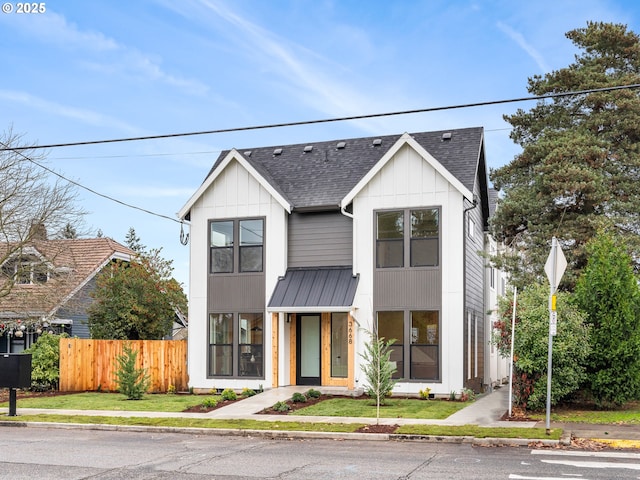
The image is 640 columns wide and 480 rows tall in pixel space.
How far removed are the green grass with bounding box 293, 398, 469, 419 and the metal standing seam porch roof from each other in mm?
2857

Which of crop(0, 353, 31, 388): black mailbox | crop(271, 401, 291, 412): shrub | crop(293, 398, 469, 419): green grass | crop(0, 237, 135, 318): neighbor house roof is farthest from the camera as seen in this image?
crop(0, 237, 135, 318): neighbor house roof

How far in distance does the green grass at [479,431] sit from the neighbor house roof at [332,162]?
354 inches

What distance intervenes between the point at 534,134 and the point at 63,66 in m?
15.7

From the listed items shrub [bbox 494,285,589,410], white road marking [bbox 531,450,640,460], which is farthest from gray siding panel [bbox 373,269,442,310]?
white road marking [bbox 531,450,640,460]

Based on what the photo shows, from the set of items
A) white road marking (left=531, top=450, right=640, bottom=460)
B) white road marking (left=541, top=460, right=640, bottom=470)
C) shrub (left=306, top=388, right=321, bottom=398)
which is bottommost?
shrub (left=306, top=388, right=321, bottom=398)

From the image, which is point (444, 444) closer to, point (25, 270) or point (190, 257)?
point (190, 257)

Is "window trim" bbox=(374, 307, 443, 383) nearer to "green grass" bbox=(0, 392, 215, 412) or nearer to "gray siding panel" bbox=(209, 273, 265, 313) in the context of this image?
"gray siding panel" bbox=(209, 273, 265, 313)

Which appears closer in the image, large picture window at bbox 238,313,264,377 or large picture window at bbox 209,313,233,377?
large picture window at bbox 238,313,264,377

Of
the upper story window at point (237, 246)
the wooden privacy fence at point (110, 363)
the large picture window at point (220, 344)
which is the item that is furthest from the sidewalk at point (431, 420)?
the wooden privacy fence at point (110, 363)

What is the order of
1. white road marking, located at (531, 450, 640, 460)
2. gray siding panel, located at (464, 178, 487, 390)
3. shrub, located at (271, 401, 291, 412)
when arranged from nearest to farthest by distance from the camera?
→ white road marking, located at (531, 450, 640, 460), shrub, located at (271, 401, 291, 412), gray siding panel, located at (464, 178, 487, 390)

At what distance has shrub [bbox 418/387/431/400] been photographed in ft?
70.1

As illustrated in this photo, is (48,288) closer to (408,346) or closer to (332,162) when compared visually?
(332,162)

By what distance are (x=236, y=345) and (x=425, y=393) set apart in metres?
6.30

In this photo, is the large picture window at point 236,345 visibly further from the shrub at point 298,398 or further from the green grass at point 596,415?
the green grass at point 596,415
